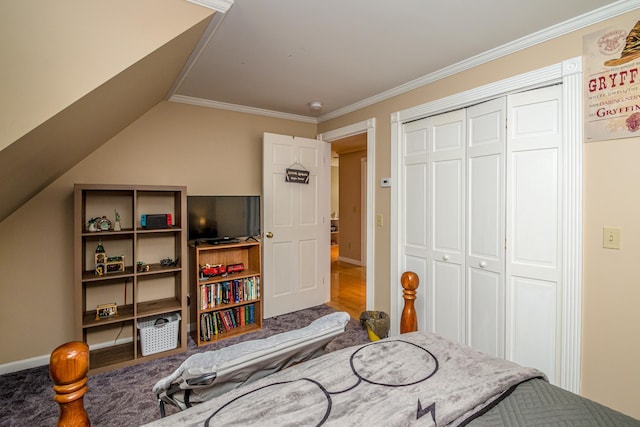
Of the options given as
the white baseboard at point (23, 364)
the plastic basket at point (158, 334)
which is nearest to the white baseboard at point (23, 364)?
the white baseboard at point (23, 364)

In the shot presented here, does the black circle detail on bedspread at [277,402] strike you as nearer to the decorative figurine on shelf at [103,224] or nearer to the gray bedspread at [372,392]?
the gray bedspread at [372,392]

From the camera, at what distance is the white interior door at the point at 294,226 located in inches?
140

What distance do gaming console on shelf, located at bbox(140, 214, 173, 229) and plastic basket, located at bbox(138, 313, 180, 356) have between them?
86cm

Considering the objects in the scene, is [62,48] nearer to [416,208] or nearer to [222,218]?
[222,218]

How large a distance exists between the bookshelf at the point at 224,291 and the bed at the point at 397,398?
209 centimetres

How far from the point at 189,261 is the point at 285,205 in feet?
3.98

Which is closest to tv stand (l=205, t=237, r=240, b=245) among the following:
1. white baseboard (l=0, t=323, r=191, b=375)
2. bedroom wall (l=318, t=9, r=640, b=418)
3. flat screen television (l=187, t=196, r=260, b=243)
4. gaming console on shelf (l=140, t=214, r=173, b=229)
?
flat screen television (l=187, t=196, r=260, b=243)

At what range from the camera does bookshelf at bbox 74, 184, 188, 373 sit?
2.55 m

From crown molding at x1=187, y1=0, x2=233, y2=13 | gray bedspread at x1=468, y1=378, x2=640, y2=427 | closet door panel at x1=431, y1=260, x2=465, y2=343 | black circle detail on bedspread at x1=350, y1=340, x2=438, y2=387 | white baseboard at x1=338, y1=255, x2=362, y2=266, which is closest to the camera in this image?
gray bedspread at x1=468, y1=378, x2=640, y2=427

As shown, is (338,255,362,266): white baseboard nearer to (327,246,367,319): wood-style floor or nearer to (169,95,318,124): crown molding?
(327,246,367,319): wood-style floor

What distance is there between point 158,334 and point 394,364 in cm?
231

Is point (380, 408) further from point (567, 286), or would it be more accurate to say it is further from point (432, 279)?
point (432, 279)

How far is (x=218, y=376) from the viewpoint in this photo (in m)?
1.02

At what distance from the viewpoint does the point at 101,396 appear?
2.16m
